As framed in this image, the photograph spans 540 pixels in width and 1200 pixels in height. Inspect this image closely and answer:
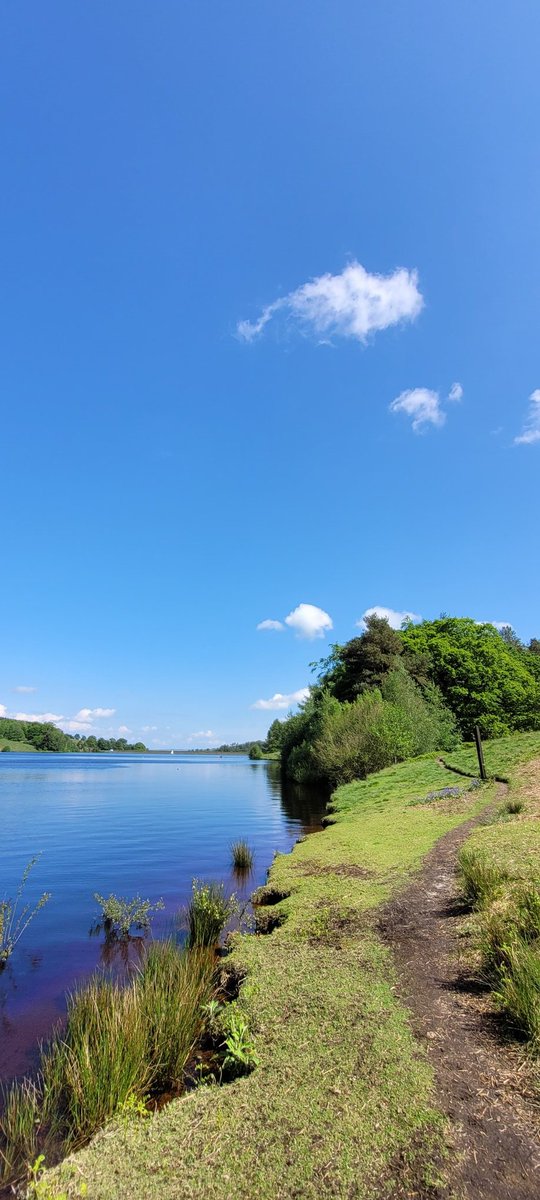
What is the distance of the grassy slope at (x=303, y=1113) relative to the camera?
391cm

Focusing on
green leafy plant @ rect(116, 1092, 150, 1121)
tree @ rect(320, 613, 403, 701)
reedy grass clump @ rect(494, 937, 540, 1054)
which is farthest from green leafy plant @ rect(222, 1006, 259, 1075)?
tree @ rect(320, 613, 403, 701)

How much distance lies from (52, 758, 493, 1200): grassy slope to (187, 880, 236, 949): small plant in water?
11.3ft

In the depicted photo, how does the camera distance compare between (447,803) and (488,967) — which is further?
(447,803)

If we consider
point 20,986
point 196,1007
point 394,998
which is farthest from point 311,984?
point 20,986

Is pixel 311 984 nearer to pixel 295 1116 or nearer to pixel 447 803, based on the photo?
pixel 295 1116

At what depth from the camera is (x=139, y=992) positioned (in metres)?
7.14

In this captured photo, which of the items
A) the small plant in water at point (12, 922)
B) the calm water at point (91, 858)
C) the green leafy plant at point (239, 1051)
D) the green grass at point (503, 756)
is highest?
the green grass at point (503, 756)

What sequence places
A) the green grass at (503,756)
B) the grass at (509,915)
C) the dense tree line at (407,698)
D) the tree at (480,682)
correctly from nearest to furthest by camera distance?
the grass at (509,915)
the green grass at (503,756)
the dense tree line at (407,698)
the tree at (480,682)

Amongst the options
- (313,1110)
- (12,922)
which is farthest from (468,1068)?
(12,922)

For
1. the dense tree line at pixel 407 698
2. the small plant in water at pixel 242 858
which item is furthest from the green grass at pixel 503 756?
the small plant in water at pixel 242 858

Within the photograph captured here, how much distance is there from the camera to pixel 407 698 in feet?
151

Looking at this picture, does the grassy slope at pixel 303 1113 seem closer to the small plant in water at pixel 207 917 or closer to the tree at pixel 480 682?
the small plant in water at pixel 207 917

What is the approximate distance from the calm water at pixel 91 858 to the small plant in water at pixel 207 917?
180cm

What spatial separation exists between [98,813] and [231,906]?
27.2m
